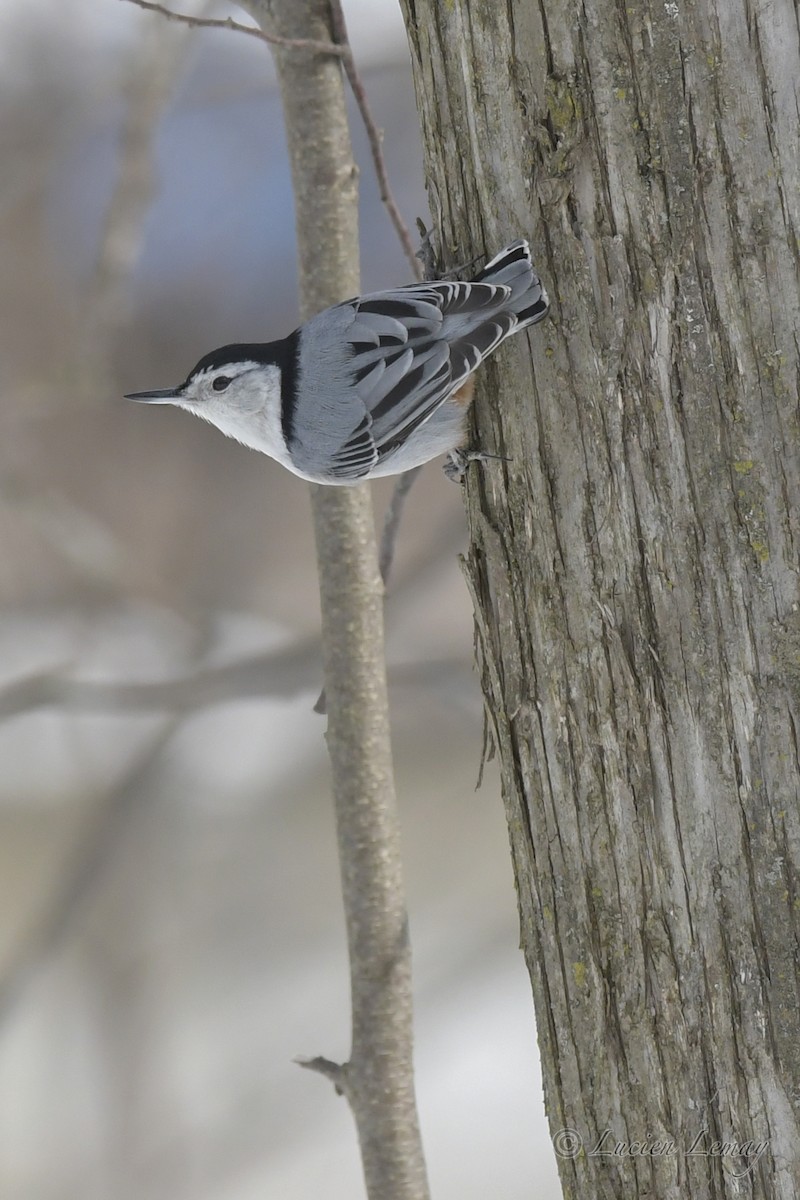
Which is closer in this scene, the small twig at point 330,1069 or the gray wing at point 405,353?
the gray wing at point 405,353

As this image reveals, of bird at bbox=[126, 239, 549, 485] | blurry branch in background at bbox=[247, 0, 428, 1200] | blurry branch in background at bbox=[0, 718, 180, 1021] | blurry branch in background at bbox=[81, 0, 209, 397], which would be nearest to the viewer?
bird at bbox=[126, 239, 549, 485]

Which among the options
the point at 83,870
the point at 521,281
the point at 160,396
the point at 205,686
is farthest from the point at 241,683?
the point at 521,281

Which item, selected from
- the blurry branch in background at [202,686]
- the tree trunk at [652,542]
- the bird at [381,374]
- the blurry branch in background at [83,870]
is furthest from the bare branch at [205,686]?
the tree trunk at [652,542]

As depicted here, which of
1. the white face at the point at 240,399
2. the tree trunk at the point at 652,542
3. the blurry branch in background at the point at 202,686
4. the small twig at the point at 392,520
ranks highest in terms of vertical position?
the blurry branch in background at the point at 202,686

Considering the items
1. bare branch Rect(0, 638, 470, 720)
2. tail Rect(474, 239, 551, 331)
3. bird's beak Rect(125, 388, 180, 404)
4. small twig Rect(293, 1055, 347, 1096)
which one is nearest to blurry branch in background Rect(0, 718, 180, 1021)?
bare branch Rect(0, 638, 470, 720)

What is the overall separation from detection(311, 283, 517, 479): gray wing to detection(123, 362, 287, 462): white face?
0.13 meters

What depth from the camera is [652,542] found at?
886mm

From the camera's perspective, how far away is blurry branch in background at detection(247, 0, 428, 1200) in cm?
134

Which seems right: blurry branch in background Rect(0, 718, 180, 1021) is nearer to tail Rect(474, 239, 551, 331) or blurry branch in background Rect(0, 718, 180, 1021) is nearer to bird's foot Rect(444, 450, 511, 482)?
bird's foot Rect(444, 450, 511, 482)

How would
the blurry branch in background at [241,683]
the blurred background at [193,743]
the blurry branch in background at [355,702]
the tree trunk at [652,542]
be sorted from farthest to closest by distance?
the blurred background at [193,743]
the blurry branch in background at [241,683]
the blurry branch in background at [355,702]
the tree trunk at [652,542]

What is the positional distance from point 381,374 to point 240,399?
0.83 ft

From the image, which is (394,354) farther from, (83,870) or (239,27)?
(83,870)

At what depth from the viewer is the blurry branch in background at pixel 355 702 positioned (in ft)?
4.39

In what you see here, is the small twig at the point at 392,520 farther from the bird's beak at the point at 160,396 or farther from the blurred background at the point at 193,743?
the blurred background at the point at 193,743
